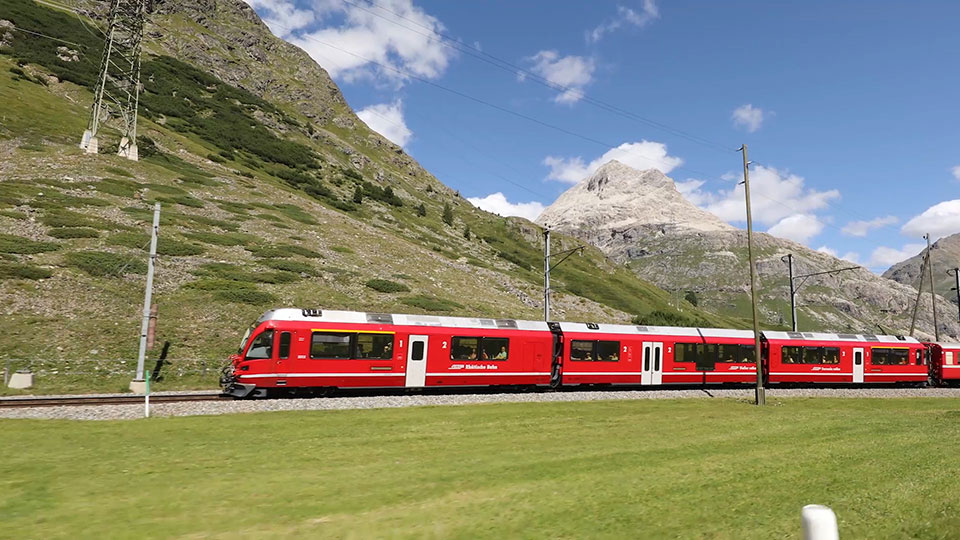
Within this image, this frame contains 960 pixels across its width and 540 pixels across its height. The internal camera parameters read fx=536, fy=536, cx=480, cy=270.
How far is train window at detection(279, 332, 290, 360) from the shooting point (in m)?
20.9

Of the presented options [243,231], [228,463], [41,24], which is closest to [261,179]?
[243,231]

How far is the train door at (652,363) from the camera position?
28203mm

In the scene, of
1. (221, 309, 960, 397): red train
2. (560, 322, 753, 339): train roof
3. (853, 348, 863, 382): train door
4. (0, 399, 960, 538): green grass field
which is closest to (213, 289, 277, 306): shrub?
(221, 309, 960, 397): red train

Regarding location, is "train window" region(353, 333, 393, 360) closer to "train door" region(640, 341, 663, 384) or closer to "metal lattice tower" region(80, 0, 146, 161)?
→ "train door" region(640, 341, 663, 384)

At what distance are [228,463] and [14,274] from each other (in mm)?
29526

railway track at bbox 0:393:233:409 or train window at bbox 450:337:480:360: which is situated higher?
train window at bbox 450:337:480:360

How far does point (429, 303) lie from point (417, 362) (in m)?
20.7

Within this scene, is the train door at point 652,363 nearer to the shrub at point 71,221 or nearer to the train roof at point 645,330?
the train roof at point 645,330

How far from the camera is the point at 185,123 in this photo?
8569 centimetres

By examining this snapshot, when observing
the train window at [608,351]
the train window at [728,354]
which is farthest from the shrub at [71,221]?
the train window at [728,354]

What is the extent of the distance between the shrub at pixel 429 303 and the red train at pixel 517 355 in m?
17.8

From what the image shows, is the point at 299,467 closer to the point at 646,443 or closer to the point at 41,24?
the point at 646,443

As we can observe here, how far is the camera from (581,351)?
1056 inches

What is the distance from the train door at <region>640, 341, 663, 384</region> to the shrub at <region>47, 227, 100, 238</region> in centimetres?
3804
